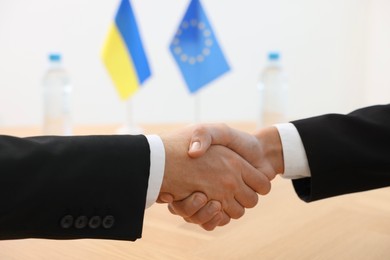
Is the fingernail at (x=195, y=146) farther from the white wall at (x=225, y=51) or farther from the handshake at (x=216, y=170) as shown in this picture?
the white wall at (x=225, y=51)

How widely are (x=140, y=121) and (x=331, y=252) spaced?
7.10 ft

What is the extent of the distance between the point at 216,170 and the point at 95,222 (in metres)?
0.42

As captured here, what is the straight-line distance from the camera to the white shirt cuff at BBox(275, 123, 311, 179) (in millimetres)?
1360

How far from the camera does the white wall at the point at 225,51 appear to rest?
2.95 m

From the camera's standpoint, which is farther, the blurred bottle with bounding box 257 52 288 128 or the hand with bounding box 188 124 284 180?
the blurred bottle with bounding box 257 52 288 128

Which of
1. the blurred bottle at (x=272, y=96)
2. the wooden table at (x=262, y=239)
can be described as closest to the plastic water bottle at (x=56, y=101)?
the blurred bottle at (x=272, y=96)

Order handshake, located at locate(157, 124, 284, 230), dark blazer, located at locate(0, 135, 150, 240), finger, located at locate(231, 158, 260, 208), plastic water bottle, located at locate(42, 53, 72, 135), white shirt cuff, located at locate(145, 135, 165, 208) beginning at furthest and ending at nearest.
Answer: plastic water bottle, located at locate(42, 53, 72, 135) → finger, located at locate(231, 158, 260, 208) → handshake, located at locate(157, 124, 284, 230) → white shirt cuff, located at locate(145, 135, 165, 208) → dark blazer, located at locate(0, 135, 150, 240)

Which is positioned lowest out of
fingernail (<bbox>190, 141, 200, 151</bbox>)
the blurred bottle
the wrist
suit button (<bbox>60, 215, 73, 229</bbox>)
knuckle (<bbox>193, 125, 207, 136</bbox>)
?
the blurred bottle

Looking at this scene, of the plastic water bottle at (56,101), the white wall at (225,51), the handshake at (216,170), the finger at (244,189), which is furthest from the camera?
the white wall at (225,51)

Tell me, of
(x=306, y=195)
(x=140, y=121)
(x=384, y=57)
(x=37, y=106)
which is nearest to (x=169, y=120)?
(x=140, y=121)

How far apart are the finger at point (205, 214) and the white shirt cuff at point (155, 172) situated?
0.13m

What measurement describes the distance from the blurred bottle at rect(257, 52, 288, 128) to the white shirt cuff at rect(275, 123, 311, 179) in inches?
36.8

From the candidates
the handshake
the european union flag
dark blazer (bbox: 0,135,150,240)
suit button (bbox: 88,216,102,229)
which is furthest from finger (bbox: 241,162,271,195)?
the european union flag

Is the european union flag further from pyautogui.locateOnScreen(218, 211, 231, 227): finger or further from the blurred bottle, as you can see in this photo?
pyautogui.locateOnScreen(218, 211, 231, 227): finger
